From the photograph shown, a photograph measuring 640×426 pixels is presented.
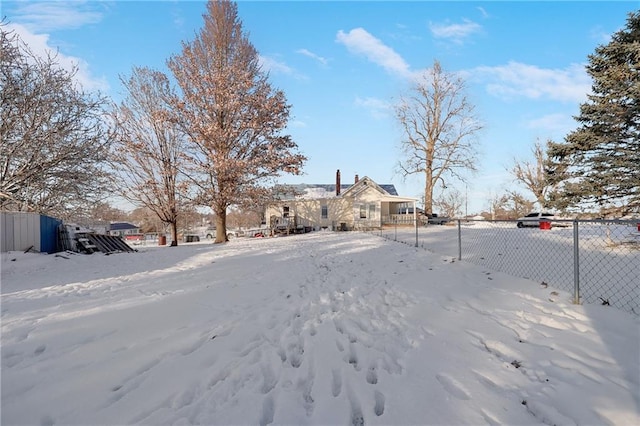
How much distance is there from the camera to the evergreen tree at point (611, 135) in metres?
10.3

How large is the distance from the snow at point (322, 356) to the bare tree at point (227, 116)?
11438mm

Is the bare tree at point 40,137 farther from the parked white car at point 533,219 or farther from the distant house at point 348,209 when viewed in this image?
the distant house at point 348,209

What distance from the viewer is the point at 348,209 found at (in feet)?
89.4

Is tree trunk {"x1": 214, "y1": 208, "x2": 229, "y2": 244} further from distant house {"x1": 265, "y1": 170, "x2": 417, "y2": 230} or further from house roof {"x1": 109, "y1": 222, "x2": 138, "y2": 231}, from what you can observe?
house roof {"x1": 109, "y1": 222, "x2": 138, "y2": 231}

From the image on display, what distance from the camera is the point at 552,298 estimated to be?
397 centimetres

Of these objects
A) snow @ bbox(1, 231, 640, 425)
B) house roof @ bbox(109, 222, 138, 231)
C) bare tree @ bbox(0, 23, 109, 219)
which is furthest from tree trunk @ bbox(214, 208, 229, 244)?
house roof @ bbox(109, 222, 138, 231)

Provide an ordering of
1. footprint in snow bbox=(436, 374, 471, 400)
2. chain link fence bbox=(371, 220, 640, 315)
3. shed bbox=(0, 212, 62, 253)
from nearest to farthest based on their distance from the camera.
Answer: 1. footprint in snow bbox=(436, 374, 471, 400)
2. chain link fence bbox=(371, 220, 640, 315)
3. shed bbox=(0, 212, 62, 253)

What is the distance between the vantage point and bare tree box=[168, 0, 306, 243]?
15.6m

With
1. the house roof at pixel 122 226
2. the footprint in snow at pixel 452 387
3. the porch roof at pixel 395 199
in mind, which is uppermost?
the porch roof at pixel 395 199

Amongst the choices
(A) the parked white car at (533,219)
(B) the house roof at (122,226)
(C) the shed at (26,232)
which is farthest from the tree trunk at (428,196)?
(B) the house roof at (122,226)

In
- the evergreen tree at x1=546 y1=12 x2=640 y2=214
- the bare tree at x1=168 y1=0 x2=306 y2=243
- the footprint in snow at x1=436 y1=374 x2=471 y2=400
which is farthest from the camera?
the bare tree at x1=168 y1=0 x2=306 y2=243

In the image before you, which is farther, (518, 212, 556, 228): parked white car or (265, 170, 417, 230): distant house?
(265, 170, 417, 230): distant house

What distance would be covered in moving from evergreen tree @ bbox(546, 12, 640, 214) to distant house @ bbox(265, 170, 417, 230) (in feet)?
46.2

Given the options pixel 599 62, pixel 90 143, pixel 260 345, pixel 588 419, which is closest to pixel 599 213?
pixel 599 62
